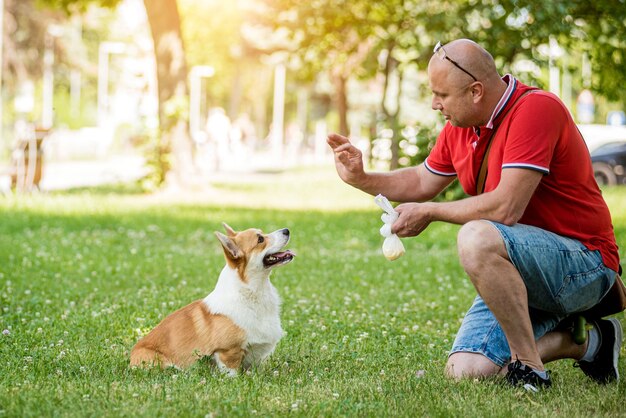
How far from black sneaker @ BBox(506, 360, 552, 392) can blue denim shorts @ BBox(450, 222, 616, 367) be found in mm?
299

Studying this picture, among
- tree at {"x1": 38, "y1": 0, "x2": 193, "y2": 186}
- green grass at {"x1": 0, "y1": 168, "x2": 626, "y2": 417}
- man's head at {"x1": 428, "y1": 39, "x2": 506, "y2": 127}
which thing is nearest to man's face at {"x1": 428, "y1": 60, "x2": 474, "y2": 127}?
man's head at {"x1": 428, "y1": 39, "x2": 506, "y2": 127}

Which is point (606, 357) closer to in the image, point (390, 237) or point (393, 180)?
point (390, 237)

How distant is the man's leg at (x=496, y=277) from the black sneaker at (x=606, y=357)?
0.66 m

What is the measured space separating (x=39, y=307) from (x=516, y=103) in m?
4.83

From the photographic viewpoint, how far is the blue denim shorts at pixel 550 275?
5.20 metres

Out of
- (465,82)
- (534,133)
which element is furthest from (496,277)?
(465,82)

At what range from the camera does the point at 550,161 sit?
5.20 meters

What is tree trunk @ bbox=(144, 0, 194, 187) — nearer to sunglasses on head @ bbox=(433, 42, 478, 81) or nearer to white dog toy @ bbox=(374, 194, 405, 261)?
sunglasses on head @ bbox=(433, 42, 478, 81)

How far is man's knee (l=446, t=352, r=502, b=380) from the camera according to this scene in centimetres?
560

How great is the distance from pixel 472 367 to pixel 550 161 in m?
1.29

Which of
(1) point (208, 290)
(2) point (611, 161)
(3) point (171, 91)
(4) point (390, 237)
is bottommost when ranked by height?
(2) point (611, 161)

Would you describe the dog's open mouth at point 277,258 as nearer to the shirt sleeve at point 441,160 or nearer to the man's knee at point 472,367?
the shirt sleeve at point 441,160

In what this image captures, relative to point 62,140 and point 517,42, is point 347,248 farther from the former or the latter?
point 62,140

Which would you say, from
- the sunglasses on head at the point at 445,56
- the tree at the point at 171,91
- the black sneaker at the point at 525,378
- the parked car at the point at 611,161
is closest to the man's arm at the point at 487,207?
the sunglasses on head at the point at 445,56
